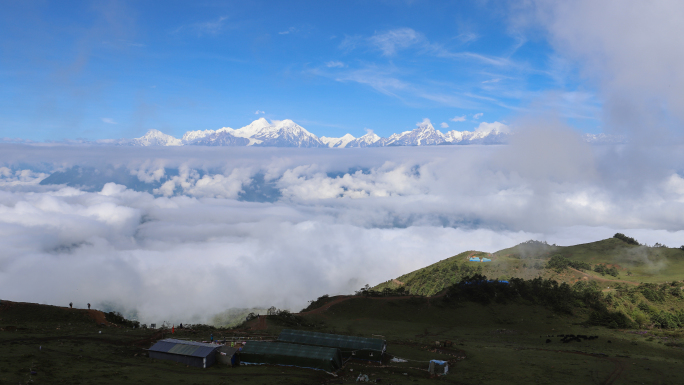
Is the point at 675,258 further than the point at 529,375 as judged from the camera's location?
Yes

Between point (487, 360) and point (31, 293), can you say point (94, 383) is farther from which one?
point (31, 293)

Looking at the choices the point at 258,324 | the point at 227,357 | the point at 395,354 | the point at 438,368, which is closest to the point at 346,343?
the point at 395,354

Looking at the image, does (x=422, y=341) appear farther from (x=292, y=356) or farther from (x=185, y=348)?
(x=185, y=348)

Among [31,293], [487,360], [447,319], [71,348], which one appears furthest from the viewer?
[31,293]

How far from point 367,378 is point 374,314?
44790 mm

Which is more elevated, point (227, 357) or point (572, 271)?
point (572, 271)

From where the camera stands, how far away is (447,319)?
3167 inches

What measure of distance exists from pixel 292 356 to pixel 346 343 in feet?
28.9

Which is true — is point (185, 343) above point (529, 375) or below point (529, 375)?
above

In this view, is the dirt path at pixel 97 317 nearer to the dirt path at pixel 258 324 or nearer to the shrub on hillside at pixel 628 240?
the dirt path at pixel 258 324

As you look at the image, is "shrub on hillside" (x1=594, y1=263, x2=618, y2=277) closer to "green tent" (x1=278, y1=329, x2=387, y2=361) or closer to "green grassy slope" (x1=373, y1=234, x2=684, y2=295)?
"green grassy slope" (x1=373, y1=234, x2=684, y2=295)

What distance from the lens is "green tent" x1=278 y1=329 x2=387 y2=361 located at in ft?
152

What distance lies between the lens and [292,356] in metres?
41.6

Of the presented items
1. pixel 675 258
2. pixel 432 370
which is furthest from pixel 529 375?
pixel 675 258
